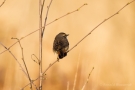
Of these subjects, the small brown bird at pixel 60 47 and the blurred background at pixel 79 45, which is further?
the blurred background at pixel 79 45

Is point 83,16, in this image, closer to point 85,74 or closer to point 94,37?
point 94,37

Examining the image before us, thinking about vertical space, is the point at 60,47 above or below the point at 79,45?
below

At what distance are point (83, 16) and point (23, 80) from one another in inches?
27.0

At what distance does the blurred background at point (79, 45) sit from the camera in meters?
2.13

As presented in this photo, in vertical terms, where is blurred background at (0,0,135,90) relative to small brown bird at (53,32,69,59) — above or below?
above

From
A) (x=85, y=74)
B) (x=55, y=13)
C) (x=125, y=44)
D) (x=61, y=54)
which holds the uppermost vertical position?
(x=55, y=13)

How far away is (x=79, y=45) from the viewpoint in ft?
7.55

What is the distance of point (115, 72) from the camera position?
7.77 ft

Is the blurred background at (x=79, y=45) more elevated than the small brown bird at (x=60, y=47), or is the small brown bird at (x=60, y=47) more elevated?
the blurred background at (x=79, y=45)

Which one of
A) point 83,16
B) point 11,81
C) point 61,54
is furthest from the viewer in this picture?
point 83,16

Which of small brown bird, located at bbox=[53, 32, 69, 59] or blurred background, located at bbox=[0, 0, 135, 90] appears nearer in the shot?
small brown bird, located at bbox=[53, 32, 69, 59]

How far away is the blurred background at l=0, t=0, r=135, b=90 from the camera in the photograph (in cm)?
213

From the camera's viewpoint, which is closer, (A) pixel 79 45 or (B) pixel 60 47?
(B) pixel 60 47

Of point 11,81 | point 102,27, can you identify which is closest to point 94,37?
point 102,27
